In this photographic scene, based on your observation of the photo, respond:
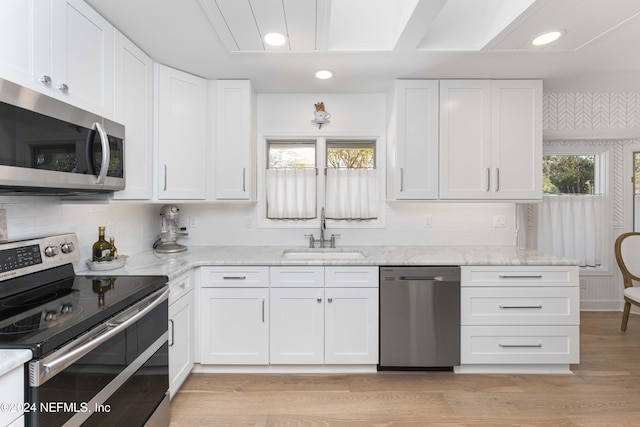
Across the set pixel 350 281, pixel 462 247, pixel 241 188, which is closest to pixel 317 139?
pixel 241 188

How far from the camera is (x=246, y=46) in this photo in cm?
207

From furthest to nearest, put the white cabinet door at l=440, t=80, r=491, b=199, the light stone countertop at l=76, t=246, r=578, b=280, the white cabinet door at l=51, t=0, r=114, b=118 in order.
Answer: the white cabinet door at l=440, t=80, r=491, b=199 < the light stone countertop at l=76, t=246, r=578, b=280 < the white cabinet door at l=51, t=0, r=114, b=118

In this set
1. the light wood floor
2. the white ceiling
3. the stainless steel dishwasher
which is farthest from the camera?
the stainless steel dishwasher

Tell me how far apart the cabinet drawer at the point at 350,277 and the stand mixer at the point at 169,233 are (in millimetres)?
1293

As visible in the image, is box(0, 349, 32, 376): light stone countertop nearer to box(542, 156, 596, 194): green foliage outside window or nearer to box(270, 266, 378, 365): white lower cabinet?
box(270, 266, 378, 365): white lower cabinet

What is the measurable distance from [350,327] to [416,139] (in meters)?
1.60

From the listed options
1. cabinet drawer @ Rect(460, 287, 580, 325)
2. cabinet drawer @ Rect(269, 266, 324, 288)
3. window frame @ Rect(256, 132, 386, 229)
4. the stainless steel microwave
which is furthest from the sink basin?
the stainless steel microwave

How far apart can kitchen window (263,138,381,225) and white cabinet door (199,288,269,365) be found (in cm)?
90

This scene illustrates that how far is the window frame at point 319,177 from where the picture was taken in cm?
300

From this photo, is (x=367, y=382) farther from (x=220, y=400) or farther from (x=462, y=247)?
(x=462, y=247)

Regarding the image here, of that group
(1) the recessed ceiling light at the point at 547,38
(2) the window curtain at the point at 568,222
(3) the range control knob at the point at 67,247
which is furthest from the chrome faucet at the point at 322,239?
(2) the window curtain at the point at 568,222

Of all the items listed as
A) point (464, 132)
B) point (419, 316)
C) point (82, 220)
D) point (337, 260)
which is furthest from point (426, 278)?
point (82, 220)

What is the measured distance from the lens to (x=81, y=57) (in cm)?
158

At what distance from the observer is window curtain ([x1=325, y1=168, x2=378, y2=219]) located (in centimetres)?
301
